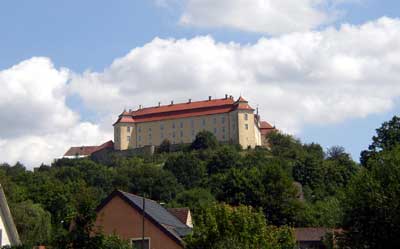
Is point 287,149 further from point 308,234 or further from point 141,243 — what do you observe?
point 141,243

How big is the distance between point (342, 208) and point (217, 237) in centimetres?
590

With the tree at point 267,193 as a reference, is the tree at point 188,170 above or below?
above

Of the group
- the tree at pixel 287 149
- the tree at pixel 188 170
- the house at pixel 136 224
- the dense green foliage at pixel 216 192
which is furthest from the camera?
the tree at pixel 287 149

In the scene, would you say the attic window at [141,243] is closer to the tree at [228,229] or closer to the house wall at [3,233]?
the tree at [228,229]

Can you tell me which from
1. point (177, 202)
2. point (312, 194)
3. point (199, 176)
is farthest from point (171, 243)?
point (199, 176)

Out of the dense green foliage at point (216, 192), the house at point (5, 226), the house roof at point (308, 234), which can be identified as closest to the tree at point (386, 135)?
the dense green foliage at point (216, 192)

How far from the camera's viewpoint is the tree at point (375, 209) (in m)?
34.0

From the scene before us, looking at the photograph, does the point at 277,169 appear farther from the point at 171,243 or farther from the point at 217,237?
the point at 217,237

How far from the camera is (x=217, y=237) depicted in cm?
3694

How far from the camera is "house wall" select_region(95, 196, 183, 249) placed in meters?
43.8

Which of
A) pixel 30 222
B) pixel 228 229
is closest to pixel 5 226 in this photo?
pixel 228 229

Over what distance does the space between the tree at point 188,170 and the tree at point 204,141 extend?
89.2 feet

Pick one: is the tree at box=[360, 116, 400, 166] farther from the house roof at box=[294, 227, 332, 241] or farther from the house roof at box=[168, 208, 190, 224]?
the house roof at box=[168, 208, 190, 224]

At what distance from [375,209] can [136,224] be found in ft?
49.2
